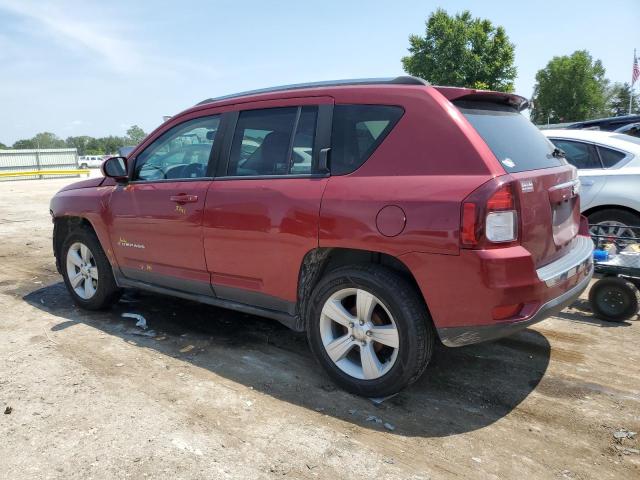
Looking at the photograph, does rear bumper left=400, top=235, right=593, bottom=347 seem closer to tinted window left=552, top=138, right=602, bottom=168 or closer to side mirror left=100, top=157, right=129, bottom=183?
side mirror left=100, top=157, right=129, bottom=183

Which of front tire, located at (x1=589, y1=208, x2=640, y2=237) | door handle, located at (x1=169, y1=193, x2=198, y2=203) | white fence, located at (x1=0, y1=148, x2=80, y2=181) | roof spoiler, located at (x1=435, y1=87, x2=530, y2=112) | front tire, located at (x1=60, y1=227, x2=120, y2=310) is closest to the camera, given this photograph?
roof spoiler, located at (x1=435, y1=87, x2=530, y2=112)

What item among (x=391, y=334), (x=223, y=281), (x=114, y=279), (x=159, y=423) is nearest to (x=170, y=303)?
(x=114, y=279)

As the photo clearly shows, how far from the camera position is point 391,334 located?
2.95 metres

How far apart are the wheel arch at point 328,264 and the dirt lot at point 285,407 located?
0.57m

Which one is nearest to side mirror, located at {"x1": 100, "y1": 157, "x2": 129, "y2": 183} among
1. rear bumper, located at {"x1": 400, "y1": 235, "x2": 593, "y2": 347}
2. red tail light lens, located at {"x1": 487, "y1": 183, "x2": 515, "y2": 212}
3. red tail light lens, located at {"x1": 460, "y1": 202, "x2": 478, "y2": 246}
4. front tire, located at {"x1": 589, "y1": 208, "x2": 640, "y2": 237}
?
rear bumper, located at {"x1": 400, "y1": 235, "x2": 593, "y2": 347}

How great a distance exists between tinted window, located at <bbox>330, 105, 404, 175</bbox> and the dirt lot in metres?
1.50

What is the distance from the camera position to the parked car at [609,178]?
5473 mm

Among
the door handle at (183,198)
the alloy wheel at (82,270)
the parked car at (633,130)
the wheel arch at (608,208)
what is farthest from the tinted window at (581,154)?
the alloy wheel at (82,270)

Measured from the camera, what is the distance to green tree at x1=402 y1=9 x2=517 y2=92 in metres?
41.9

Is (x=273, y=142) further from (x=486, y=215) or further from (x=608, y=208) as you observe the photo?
(x=608, y=208)

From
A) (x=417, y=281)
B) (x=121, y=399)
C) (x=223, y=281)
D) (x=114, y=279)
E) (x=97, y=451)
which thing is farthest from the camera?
(x=114, y=279)

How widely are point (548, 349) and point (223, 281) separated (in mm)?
2549

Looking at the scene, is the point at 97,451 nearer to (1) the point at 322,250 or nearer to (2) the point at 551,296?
(1) the point at 322,250

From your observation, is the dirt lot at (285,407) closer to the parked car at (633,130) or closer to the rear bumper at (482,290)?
the rear bumper at (482,290)
